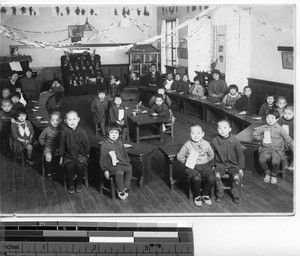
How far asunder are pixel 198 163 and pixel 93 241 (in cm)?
139

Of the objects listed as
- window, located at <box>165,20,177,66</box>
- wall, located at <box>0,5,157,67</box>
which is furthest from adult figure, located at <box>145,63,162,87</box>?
wall, located at <box>0,5,157,67</box>

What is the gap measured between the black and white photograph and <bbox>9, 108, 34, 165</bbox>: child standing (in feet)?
0.05

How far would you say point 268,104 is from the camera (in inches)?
193

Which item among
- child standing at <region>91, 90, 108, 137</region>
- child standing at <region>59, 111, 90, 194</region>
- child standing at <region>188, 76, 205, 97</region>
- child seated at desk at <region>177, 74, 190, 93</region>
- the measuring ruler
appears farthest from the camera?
child standing at <region>188, 76, 205, 97</region>

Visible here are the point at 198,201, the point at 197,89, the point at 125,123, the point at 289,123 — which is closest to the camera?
the point at 289,123

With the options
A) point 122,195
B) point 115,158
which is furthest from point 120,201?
point 115,158

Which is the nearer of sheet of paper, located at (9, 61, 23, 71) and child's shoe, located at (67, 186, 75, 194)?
sheet of paper, located at (9, 61, 23, 71)

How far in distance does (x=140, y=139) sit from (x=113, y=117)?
1.82 ft

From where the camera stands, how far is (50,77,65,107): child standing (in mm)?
4966

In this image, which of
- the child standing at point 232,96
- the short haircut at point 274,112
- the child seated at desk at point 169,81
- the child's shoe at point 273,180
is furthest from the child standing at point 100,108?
the child's shoe at point 273,180

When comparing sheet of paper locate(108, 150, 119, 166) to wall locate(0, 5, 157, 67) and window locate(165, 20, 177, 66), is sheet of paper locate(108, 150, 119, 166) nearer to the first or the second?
wall locate(0, 5, 157, 67)

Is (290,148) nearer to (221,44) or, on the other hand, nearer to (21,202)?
(221,44)

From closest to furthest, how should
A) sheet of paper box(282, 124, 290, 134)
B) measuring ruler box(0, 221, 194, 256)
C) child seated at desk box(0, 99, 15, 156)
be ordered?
measuring ruler box(0, 221, 194, 256), sheet of paper box(282, 124, 290, 134), child seated at desk box(0, 99, 15, 156)

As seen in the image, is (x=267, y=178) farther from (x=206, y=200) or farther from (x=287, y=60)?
(x=287, y=60)
